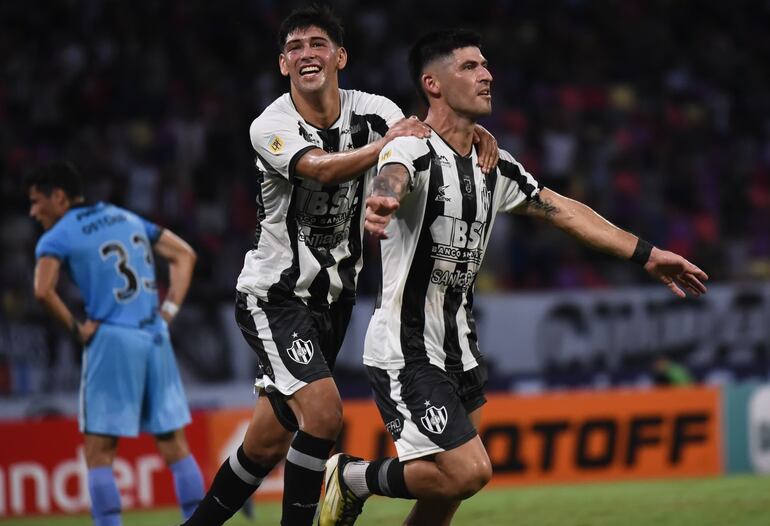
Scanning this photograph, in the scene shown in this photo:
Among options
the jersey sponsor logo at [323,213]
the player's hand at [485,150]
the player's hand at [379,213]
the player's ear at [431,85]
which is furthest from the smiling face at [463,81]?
the player's hand at [379,213]

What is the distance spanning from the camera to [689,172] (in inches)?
629

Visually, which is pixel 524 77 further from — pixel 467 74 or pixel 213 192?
pixel 467 74

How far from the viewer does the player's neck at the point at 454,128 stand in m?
5.69

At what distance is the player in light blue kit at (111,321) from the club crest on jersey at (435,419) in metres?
2.58

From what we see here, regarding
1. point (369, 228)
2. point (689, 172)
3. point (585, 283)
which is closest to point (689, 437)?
point (585, 283)

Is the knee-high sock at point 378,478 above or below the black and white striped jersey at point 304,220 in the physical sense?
below

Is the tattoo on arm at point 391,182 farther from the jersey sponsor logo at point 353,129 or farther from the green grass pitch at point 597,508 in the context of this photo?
→ the green grass pitch at point 597,508

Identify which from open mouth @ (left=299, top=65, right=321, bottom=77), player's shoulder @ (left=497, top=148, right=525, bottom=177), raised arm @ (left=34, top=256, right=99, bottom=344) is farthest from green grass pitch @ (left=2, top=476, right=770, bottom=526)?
open mouth @ (left=299, top=65, right=321, bottom=77)

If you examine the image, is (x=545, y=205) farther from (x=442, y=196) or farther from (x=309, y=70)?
(x=309, y=70)

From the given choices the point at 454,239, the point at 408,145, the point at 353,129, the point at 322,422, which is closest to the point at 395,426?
the point at 322,422

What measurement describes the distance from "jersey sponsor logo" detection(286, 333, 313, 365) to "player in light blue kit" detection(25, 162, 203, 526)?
2.05m

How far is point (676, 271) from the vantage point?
5.82 metres

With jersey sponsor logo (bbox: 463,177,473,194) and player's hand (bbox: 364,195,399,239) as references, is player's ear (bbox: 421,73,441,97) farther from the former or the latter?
player's hand (bbox: 364,195,399,239)

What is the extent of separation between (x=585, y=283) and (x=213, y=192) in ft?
14.9
